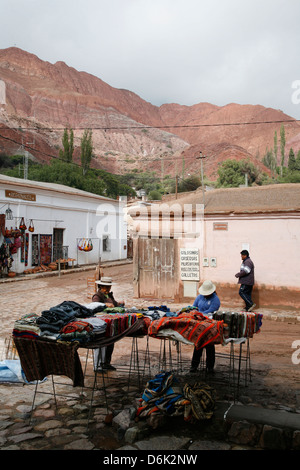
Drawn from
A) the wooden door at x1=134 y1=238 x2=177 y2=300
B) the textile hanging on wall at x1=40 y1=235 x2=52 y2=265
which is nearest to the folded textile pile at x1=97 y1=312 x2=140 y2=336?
the wooden door at x1=134 y1=238 x2=177 y2=300

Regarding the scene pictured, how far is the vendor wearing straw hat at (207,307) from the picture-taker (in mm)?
6454

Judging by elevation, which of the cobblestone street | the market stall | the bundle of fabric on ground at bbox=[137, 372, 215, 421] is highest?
the market stall

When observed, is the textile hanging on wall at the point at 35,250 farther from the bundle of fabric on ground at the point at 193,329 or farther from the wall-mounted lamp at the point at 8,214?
the bundle of fabric on ground at the point at 193,329

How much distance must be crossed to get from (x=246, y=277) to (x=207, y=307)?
4.57 metres

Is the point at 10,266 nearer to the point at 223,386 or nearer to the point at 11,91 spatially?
the point at 223,386

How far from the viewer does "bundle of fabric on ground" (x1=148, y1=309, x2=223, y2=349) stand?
491 centimetres

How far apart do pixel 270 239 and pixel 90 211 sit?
18368 millimetres

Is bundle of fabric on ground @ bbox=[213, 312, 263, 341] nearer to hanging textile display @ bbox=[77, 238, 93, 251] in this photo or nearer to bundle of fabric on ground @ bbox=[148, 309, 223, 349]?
bundle of fabric on ground @ bbox=[148, 309, 223, 349]

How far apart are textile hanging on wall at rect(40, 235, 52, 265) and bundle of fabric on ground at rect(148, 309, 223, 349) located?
62.9 feet

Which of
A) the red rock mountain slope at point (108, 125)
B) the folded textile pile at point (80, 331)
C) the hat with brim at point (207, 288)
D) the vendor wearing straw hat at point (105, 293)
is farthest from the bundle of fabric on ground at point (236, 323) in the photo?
the red rock mountain slope at point (108, 125)

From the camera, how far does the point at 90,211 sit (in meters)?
28.1

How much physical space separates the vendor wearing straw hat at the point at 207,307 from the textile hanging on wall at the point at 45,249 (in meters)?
17.8

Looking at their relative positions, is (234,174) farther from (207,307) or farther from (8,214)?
(207,307)
